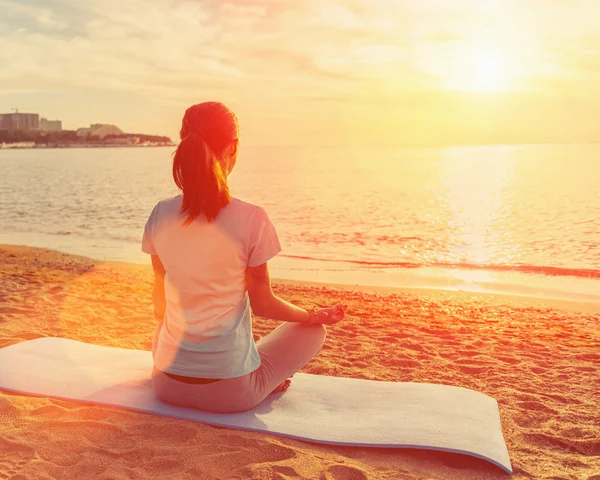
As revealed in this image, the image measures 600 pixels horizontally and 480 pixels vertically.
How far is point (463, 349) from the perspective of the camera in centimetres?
623

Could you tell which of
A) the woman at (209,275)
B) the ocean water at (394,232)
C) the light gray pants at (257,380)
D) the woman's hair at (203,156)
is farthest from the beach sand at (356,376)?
the ocean water at (394,232)

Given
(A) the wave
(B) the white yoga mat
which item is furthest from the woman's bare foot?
(A) the wave

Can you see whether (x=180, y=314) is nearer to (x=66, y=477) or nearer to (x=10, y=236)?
(x=66, y=477)

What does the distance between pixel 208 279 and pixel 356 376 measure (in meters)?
2.30

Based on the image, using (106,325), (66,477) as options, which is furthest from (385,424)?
(106,325)

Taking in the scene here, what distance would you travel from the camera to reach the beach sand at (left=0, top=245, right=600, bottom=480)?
3.32 m

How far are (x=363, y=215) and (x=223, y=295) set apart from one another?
23.1m

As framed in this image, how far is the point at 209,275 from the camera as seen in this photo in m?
3.39

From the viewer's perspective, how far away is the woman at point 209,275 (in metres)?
3.21

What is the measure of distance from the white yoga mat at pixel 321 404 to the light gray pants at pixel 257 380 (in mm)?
82

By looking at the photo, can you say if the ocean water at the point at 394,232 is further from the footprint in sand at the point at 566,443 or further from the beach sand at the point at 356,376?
the footprint in sand at the point at 566,443

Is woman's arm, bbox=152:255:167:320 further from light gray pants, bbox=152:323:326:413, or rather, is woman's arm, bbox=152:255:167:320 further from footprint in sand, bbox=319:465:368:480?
footprint in sand, bbox=319:465:368:480

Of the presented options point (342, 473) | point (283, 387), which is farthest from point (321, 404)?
point (342, 473)

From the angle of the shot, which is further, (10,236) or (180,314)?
(10,236)
